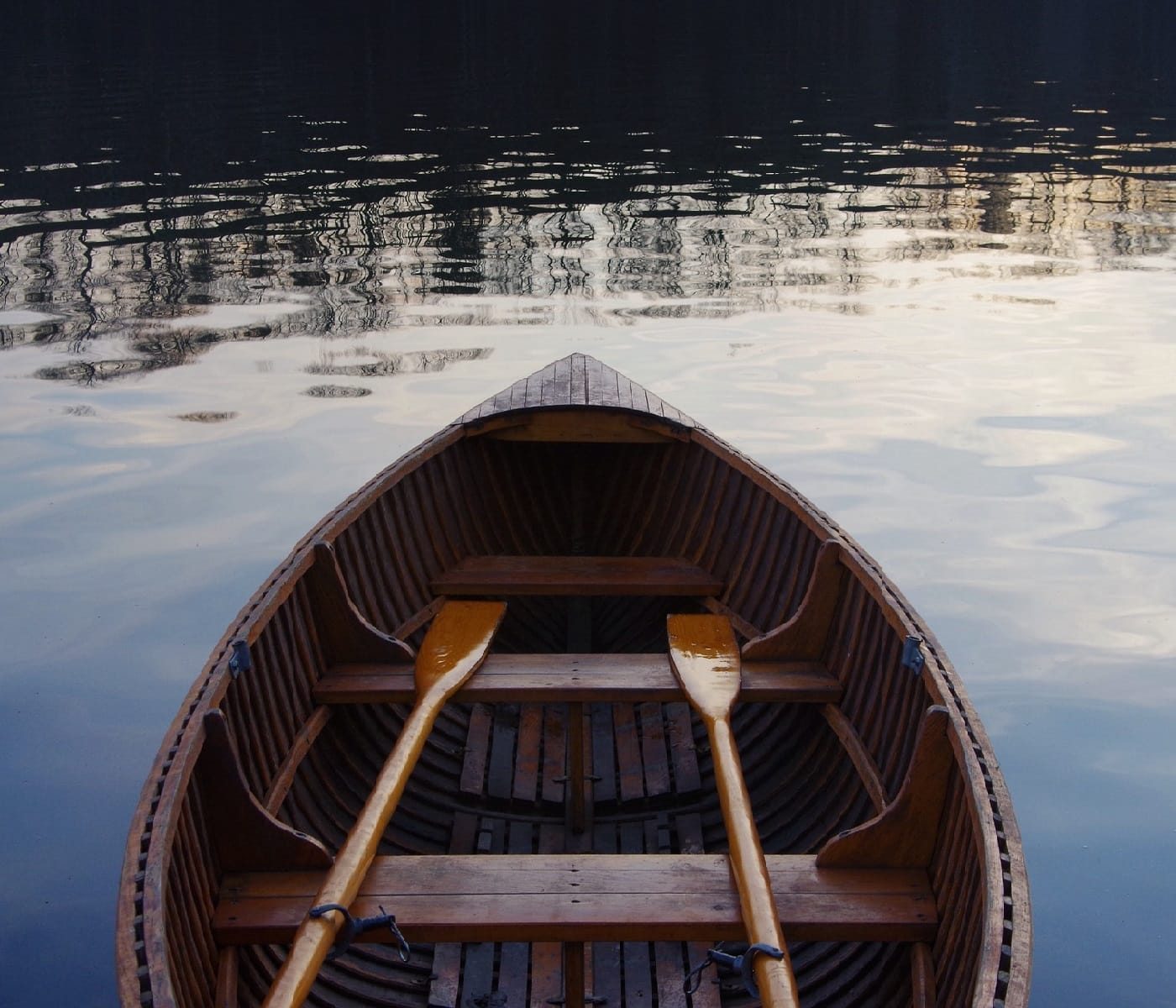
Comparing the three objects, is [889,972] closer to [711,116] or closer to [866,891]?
[866,891]

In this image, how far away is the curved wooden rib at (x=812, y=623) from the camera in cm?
536

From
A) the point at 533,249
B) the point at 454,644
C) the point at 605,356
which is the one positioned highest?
the point at 533,249

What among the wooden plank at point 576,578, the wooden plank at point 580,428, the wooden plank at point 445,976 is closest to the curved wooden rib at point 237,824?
the wooden plank at point 445,976

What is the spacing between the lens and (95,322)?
45.8 ft

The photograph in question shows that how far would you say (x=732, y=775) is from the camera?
14.4 feet

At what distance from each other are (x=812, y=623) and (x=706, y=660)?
0.49 meters

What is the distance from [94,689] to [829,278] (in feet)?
37.8

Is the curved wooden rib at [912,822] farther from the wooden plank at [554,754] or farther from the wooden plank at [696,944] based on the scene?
the wooden plank at [554,754]

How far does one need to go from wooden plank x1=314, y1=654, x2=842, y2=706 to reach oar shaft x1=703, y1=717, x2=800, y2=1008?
0.55m

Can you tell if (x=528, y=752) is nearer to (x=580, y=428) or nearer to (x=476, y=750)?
(x=476, y=750)

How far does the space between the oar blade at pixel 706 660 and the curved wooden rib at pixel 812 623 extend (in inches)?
5.4

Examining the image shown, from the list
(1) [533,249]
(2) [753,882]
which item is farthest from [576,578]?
(1) [533,249]

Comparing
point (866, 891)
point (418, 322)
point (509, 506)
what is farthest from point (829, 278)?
point (866, 891)

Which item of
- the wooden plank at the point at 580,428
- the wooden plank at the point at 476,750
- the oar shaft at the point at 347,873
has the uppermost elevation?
the wooden plank at the point at 580,428
